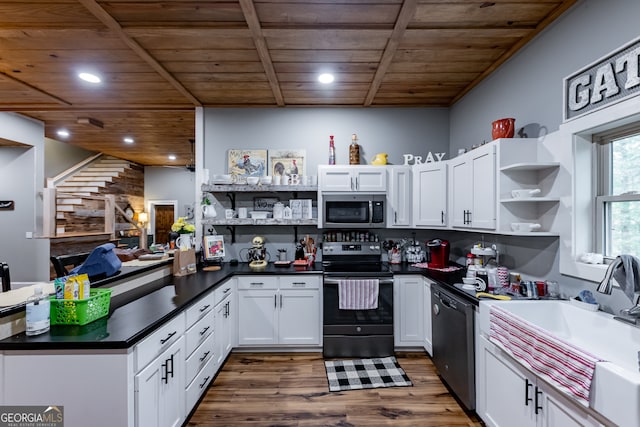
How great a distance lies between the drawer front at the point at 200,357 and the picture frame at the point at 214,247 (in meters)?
1.01

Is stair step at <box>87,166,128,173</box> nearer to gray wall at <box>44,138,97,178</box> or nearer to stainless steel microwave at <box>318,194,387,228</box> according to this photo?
gray wall at <box>44,138,97,178</box>

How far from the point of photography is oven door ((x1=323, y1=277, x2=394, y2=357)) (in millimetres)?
3035

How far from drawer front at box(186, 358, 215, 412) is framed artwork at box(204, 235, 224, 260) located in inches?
45.0

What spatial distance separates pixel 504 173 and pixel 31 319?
296 cm

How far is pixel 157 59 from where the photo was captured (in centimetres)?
255

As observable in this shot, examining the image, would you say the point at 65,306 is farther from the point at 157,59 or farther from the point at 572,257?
the point at 572,257

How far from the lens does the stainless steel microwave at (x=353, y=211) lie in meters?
3.35

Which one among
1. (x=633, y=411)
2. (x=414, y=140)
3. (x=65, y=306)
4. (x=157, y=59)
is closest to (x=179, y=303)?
(x=65, y=306)

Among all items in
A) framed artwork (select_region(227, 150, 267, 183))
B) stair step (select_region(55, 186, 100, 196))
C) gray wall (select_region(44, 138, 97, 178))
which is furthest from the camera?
gray wall (select_region(44, 138, 97, 178))

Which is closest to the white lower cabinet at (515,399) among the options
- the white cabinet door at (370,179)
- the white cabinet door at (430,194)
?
the white cabinet door at (430,194)

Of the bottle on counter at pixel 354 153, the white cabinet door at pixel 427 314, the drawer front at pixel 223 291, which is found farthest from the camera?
the bottle on counter at pixel 354 153

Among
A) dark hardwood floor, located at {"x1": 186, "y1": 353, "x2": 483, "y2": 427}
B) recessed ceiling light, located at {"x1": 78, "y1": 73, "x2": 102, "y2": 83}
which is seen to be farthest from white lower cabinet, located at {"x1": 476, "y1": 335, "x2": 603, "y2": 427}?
recessed ceiling light, located at {"x1": 78, "y1": 73, "x2": 102, "y2": 83}

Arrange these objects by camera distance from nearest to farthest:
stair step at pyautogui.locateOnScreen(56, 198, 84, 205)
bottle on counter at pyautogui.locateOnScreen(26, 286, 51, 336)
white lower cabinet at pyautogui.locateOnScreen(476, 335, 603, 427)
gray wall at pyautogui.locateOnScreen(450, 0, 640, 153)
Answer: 1. white lower cabinet at pyautogui.locateOnScreen(476, 335, 603, 427)
2. bottle on counter at pyautogui.locateOnScreen(26, 286, 51, 336)
3. gray wall at pyautogui.locateOnScreen(450, 0, 640, 153)
4. stair step at pyautogui.locateOnScreen(56, 198, 84, 205)

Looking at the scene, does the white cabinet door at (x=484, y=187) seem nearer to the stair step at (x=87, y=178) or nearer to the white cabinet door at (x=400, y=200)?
the white cabinet door at (x=400, y=200)
